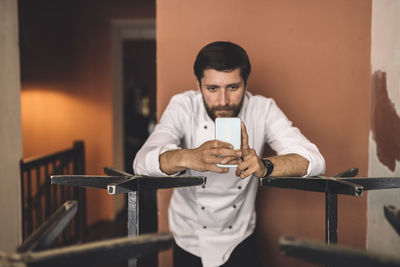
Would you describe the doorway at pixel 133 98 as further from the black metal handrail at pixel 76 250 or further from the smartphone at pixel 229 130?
the black metal handrail at pixel 76 250

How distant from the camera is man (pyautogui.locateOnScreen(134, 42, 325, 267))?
1251 mm

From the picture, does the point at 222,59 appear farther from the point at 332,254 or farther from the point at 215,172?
the point at 332,254

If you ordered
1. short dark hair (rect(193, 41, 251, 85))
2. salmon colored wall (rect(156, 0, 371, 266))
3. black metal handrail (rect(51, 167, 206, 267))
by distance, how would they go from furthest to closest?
salmon colored wall (rect(156, 0, 371, 266)) < short dark hair (rect(193, 41, 251, 85)) < black metal handrail (rect(51, 167, 206, 267))

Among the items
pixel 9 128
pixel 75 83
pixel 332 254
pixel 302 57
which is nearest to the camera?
pixel 332 254

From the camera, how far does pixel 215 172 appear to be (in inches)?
→ 50.9

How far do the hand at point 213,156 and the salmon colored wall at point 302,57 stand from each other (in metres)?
0.81

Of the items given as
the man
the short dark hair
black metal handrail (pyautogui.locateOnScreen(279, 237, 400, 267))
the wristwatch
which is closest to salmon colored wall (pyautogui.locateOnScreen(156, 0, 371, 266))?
the man

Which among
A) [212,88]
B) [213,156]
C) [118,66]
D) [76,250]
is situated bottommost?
[76,250]

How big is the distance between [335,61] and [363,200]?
0.81m

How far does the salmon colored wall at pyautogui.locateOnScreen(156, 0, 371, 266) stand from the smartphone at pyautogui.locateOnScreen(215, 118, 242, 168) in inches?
33.7

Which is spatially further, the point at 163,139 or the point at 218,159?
the point at 163,139

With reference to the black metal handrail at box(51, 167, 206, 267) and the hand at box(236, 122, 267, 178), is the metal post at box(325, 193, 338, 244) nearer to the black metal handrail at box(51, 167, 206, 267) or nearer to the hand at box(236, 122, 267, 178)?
the hand at box(236, 122, 267, 178)

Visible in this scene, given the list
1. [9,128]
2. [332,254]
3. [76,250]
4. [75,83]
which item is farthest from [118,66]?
[332,254]

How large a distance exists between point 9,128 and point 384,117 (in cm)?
215
